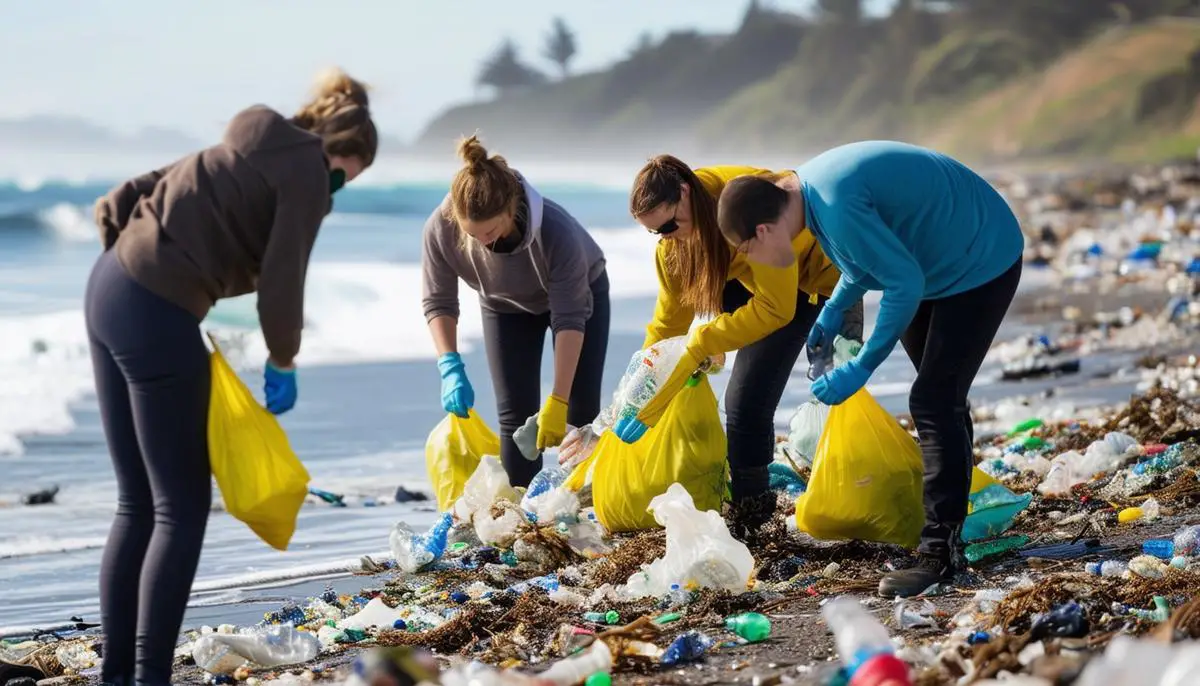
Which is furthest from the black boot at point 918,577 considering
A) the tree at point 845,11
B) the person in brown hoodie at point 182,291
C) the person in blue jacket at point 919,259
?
the tree at point 845,11

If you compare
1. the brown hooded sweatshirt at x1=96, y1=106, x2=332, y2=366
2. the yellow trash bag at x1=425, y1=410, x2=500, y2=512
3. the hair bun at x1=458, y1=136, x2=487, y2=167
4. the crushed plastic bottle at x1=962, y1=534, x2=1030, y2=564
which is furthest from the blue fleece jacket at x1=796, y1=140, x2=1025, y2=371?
the yellow trash bag at x1=425, y1=410, x2=500, y2=512

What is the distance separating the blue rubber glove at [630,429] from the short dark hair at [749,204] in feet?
3.24

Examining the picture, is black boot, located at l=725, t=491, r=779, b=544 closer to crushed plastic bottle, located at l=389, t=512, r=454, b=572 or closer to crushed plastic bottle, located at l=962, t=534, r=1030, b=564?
crushed plastic bottle, located at l=962, t=534, r=1030, b=564

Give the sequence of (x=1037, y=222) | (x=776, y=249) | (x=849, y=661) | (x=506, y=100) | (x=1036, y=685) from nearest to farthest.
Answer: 1. (x=1036, y=685)
2. (x=849, y=661)
3. (x=776, y=249)
4. (x=1037, y=222)
5. (x=506, y=100)

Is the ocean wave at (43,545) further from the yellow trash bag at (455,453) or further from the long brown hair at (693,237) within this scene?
the long brown hair at (693,237)

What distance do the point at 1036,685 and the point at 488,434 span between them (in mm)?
3170

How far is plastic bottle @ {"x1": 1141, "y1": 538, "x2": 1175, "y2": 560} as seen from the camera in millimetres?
4059

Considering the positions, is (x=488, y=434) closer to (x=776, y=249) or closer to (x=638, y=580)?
(x=638, y=580)

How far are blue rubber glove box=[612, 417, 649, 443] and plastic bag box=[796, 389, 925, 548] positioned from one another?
1.82 ft

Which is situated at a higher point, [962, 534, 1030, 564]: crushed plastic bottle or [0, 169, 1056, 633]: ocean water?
[962, 534, 1030, 564]: crushed plastic bottle

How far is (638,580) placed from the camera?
13.5ft

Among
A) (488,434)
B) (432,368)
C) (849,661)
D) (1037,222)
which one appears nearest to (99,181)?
(1037,222)

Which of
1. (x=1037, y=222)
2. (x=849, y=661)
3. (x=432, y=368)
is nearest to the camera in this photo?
(x=849, y=661)

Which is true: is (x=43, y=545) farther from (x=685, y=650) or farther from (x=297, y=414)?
(x=297, y=414)
